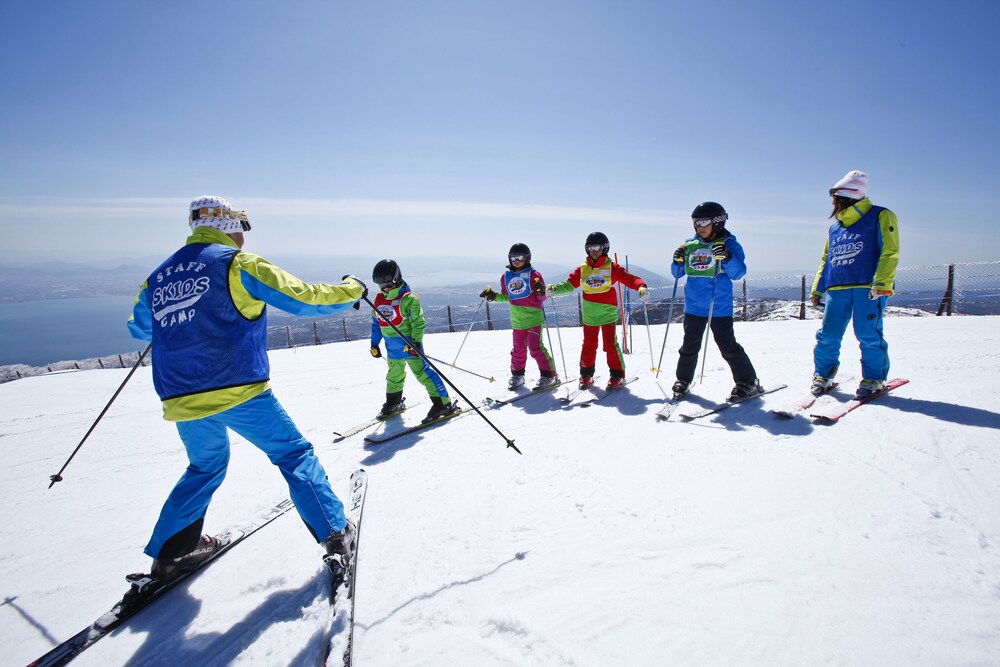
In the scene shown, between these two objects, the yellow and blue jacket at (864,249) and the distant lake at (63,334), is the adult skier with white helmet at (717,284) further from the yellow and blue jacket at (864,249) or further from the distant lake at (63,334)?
the distant lake at (63,334)

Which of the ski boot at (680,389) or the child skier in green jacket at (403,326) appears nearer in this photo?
the ski boot at (680,389)

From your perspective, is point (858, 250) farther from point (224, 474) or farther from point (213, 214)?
point (224, 474)

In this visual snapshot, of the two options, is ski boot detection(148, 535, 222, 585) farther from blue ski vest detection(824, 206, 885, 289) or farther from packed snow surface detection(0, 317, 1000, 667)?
blue ski vest detection(824, 206, 885, 289)

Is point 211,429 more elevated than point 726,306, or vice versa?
point 726,306

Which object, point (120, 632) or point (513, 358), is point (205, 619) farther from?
point (513, 358)

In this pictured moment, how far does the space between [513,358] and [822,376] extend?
3.95 m

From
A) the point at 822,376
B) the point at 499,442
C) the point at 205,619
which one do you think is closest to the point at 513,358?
the point at 499,442

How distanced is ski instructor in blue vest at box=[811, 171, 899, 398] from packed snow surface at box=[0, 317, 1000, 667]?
46cm

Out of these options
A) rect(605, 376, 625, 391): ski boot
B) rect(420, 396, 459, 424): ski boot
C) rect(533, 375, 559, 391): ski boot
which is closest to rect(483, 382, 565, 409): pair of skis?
rect(533, 375, 559, 391): ski boot

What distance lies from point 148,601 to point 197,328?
161cm

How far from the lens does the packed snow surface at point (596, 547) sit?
173 cm

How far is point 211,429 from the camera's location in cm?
239

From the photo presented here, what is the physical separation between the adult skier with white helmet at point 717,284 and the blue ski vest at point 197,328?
4470 mm

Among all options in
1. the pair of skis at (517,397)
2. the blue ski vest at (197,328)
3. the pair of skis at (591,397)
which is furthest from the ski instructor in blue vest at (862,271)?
the blue ski vest at (197,328)
